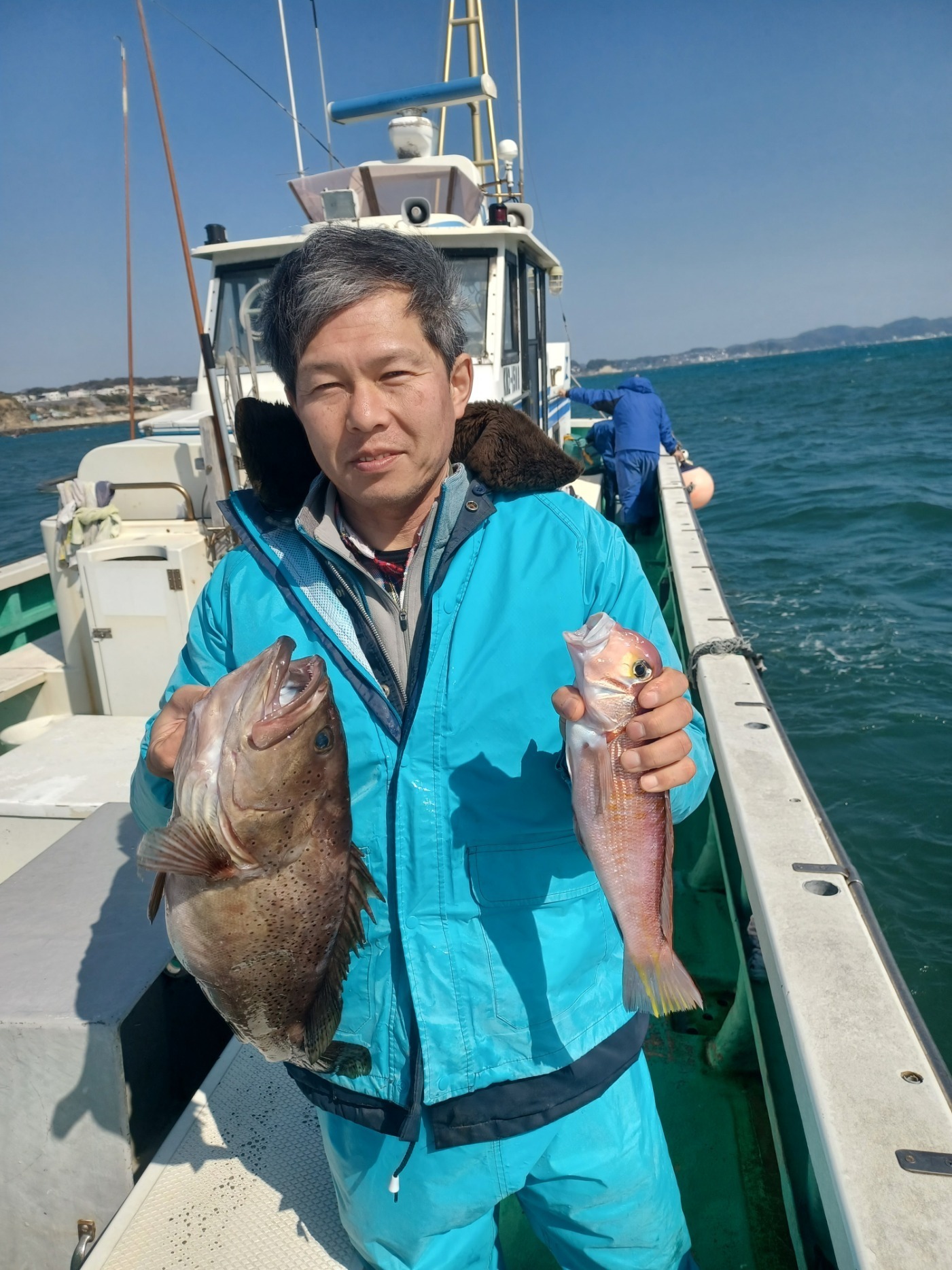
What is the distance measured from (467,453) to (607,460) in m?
8.48

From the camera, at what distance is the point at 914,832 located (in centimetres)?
637

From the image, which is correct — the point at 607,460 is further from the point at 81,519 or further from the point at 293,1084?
the point at 293,1084

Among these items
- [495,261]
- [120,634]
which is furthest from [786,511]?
[120,634]

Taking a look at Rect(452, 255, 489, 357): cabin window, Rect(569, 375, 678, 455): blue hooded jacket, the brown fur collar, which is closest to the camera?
the brown fur collar

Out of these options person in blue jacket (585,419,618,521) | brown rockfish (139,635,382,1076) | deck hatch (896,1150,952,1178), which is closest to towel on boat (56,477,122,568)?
brown rockfish (139,635,382,1076)

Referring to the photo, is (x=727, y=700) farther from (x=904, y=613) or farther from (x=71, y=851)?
(x=904, y=613)

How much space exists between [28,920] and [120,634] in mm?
2636

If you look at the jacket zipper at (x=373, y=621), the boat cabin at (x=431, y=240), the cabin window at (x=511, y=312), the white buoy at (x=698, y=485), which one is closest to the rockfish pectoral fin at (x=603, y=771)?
the jacket zipper at (x=373, y=621)

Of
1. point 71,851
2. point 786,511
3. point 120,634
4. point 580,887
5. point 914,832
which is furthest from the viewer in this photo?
point 786,511

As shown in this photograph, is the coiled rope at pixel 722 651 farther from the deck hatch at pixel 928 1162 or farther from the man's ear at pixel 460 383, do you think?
the deck hatch at pixel 928 1162

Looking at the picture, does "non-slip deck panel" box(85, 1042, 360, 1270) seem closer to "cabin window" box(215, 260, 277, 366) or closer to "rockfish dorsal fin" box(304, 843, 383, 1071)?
"rockfish dorsal fin" box(304, 843, 383, 1071)

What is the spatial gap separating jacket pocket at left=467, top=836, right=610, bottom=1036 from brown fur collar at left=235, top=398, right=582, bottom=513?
0.84 meters

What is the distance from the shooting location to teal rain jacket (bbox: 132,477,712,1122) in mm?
1671

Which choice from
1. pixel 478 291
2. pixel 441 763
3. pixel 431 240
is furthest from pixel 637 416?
pixel 441 763
